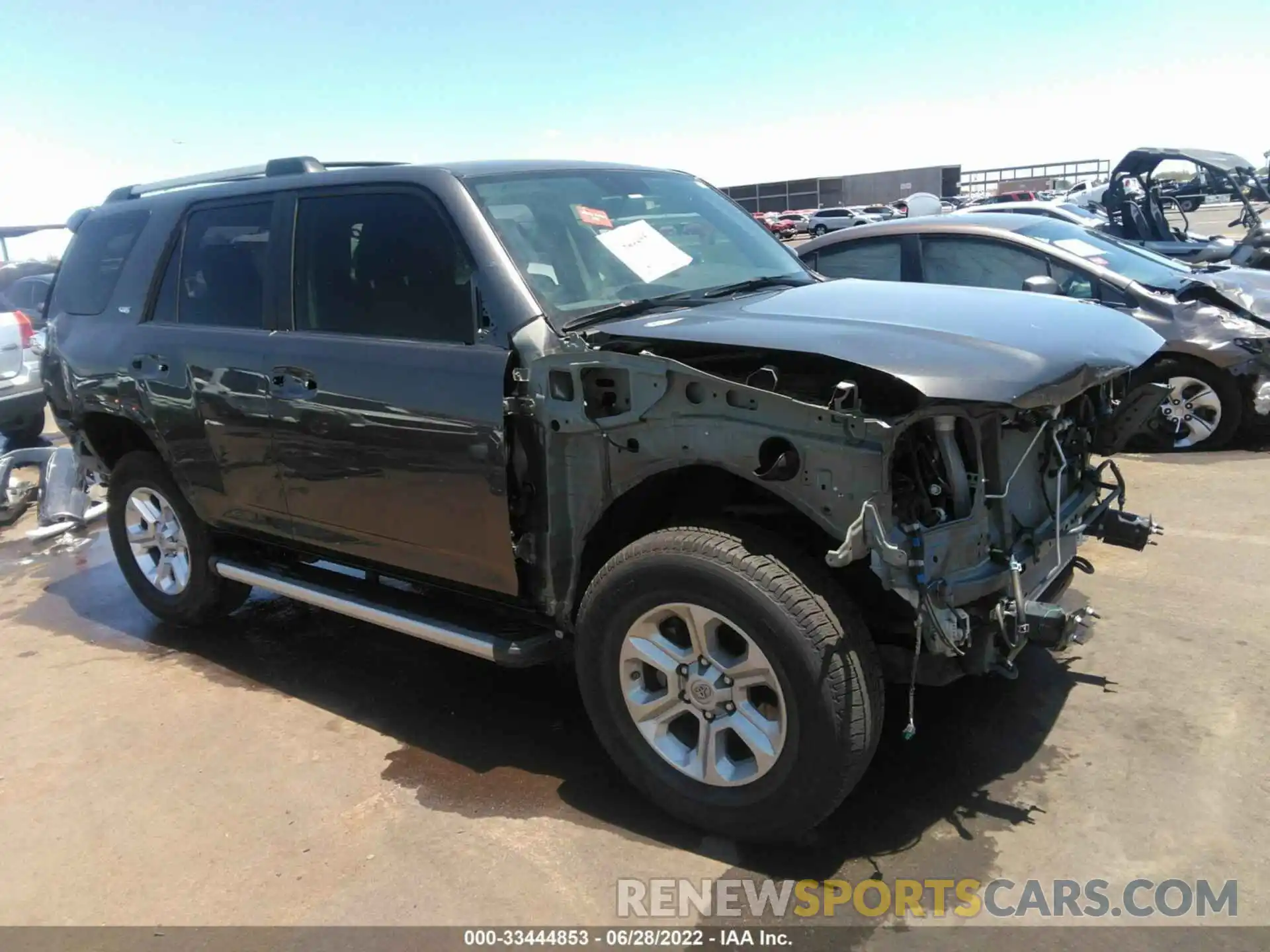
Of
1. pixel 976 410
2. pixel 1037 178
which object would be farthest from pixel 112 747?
pixel 1037 178

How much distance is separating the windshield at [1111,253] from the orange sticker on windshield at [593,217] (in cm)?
442

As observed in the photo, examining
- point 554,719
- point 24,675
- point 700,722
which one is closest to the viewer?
point 700,722

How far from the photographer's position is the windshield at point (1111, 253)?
7035mm

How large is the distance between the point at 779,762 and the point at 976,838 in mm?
695

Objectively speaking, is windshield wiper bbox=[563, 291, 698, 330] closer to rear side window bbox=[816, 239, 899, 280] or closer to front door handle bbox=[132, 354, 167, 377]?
front door handle bbox=[132, 354, 167, 377]

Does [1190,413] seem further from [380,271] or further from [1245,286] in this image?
[380,271]

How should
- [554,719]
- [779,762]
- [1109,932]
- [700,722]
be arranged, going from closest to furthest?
[1109,932] → [779,762] → [700,722] → [554,719]

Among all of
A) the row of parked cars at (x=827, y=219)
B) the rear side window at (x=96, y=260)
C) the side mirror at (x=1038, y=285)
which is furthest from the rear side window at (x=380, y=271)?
the row of parked cars at (x=827, y=219)

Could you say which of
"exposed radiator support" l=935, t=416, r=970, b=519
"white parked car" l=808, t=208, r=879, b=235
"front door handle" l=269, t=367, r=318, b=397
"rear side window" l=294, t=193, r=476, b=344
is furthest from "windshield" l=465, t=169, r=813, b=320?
"white parked car" l=808, t=208, r=879, b=235

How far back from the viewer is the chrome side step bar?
3.33m

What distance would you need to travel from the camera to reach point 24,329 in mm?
9859

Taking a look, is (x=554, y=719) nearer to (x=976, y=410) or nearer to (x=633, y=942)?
(x=633, y=942)

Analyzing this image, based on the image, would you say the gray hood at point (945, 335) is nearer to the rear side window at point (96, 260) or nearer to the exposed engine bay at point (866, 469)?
the exposed engine bay at point (866, 469)

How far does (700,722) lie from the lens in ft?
9.66
